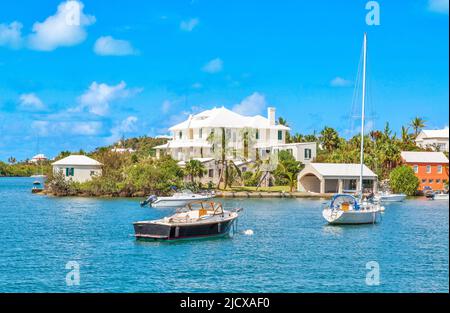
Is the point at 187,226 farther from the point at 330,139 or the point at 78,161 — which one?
the point at 330,139

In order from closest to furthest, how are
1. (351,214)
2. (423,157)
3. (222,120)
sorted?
1. (351,214)
2. (423,157)
3. (222,120)

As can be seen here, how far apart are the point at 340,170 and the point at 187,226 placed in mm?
46947

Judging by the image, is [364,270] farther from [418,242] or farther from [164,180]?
[164,180]

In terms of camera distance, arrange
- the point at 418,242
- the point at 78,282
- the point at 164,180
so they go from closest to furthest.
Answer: the point at 78,282 → the point at 418,242 → the point at 164,180

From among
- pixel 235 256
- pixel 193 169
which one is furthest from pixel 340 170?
pixel 235 256

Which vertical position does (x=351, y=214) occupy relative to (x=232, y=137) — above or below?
below

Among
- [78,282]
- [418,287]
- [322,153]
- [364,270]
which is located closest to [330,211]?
[364,270]

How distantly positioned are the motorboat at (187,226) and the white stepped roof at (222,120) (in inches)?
2221

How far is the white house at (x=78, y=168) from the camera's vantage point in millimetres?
82625

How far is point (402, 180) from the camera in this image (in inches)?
3214

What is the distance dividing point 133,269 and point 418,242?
18066 mm

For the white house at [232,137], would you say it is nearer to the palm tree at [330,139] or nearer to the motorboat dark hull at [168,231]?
the palm tree at [330,139]

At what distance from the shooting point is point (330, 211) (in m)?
45.7

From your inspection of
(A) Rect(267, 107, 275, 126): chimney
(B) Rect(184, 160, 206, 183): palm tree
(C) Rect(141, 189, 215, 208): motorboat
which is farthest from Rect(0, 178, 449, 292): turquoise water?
(A) Rect(267, 107, 275, 126): chimney
